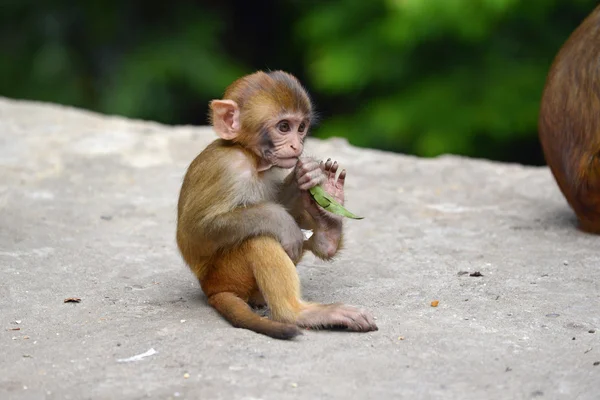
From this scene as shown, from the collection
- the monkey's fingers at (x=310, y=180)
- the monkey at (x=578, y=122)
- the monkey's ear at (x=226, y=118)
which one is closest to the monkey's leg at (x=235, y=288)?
the monkey's fingers at (x=310, y=180)

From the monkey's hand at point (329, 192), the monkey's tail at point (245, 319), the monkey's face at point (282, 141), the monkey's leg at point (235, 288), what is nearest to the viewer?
the monkey's tail at point (245, 319)

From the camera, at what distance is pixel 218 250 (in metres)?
5.20

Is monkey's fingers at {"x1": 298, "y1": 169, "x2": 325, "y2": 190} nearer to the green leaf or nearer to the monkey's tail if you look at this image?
the green leaf

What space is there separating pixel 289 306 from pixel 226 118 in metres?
1.05

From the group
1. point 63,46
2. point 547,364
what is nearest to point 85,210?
point 547,364

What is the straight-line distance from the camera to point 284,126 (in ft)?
17.0

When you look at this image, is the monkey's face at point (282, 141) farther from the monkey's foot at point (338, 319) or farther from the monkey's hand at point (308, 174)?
the monkey's foot at point (338, 319)

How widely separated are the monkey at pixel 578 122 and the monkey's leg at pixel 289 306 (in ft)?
8.13

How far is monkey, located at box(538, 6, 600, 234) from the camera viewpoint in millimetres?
6734

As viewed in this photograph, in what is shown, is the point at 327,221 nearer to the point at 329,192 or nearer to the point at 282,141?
the point at 329,192

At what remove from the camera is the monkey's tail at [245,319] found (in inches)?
188

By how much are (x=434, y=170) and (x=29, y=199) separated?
11.2 feet

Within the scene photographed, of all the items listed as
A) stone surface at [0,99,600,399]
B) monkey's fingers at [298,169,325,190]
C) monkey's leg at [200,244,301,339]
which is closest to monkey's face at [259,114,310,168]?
monkey's fingers at [298,169,325,190]

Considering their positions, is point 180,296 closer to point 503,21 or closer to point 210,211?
point 210,211
